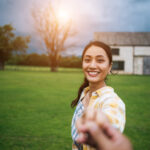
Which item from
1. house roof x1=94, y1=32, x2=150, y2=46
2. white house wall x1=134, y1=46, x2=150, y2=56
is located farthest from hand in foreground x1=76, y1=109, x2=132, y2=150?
white house wall x1=134, y1=46, x2=150, y2=56

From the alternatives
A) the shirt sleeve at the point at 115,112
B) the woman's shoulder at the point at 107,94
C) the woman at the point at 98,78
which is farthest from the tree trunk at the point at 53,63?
the shirt sleeve at the point at 115,112

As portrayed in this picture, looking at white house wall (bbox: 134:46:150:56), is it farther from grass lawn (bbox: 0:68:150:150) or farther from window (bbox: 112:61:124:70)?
grass lawn (bbox: 0:68:150:150)

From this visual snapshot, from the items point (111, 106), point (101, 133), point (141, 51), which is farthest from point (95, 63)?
point (141, 51)

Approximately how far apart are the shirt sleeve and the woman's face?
0.34m

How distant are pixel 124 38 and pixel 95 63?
39636 mm

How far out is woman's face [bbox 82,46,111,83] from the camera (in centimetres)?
158

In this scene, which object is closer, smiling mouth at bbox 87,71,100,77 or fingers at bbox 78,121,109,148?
fingers at bbox 78,121,109,148

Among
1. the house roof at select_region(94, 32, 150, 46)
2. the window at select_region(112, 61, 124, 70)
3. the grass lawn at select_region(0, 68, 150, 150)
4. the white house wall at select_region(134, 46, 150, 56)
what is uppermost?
the house roof at select_region(94, 32, 150, 46)

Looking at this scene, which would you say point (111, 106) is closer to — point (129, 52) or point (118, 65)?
point (118, 65)

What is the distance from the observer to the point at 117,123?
1.19m

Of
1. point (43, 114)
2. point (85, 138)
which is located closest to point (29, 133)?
point (43, 114)

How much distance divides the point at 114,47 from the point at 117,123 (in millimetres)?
37580

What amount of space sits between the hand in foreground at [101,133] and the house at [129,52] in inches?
1400

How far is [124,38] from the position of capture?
39.4 metres
